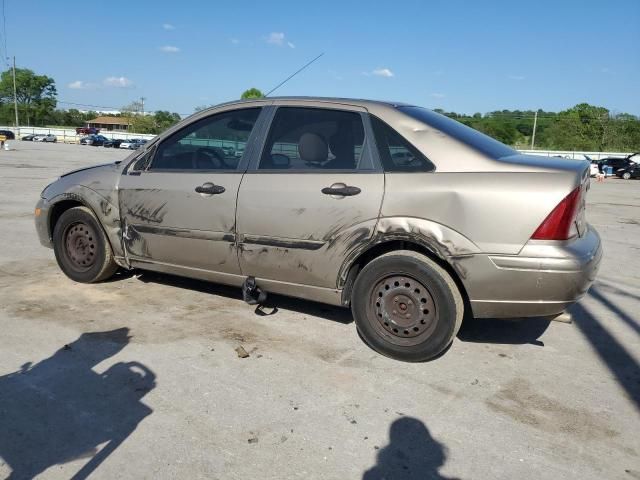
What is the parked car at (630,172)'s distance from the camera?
34.8 meters

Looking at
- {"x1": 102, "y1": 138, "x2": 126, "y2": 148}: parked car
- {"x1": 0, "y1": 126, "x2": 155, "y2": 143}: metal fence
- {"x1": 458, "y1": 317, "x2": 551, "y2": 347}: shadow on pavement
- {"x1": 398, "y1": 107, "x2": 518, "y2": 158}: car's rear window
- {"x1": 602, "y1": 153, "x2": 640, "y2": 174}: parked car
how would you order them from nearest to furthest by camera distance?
1. {"x1": 398, "y1": 107, "x2": 518, "y2": 158}: car's rear window
2. {"x1": 458, "y1": 317, "x2": 551, "y2": 347}: shadow on pavement
3. {"x1": 602, "y1": 153, "x2": 640, "y2": 174}: parked car
4. {"x1": 102, "y1": 138, "x2": 126, "y2": 148}: parked car
5. {"x1": 0, "y1": 126, "x2": 155, "y2": 143}: metal fence

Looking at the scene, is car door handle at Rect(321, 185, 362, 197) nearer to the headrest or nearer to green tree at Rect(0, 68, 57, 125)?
the headrest

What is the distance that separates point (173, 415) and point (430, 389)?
1.52m

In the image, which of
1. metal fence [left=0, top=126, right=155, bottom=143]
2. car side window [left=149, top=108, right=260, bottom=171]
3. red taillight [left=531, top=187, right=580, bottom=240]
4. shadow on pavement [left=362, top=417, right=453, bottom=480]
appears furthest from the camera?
metal fence [left=0, top=126, right=155, bottom=143]

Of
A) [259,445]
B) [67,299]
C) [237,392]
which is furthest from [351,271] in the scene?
[67,299]

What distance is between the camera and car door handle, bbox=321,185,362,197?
3648 millimetres

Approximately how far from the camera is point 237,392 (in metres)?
3.13

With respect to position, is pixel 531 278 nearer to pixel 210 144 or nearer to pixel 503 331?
pixel 503 331

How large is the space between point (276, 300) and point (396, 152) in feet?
6.17

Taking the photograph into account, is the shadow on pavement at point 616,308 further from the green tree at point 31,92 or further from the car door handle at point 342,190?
the green tree at point 31,92

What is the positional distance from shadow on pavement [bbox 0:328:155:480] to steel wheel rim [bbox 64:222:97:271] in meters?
1.46

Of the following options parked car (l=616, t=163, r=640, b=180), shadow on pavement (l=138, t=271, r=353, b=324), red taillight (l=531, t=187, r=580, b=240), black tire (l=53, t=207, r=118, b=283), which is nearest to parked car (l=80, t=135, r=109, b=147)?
parked car (l=616, t=163, r=640, b=180)

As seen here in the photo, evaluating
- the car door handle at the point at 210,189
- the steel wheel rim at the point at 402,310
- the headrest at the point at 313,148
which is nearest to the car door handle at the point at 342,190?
the headrest at the point at 313,148

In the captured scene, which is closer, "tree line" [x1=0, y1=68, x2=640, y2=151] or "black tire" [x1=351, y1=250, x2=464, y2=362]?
"black tire" [x1=351, y1=250, x2=464, y2=362]
